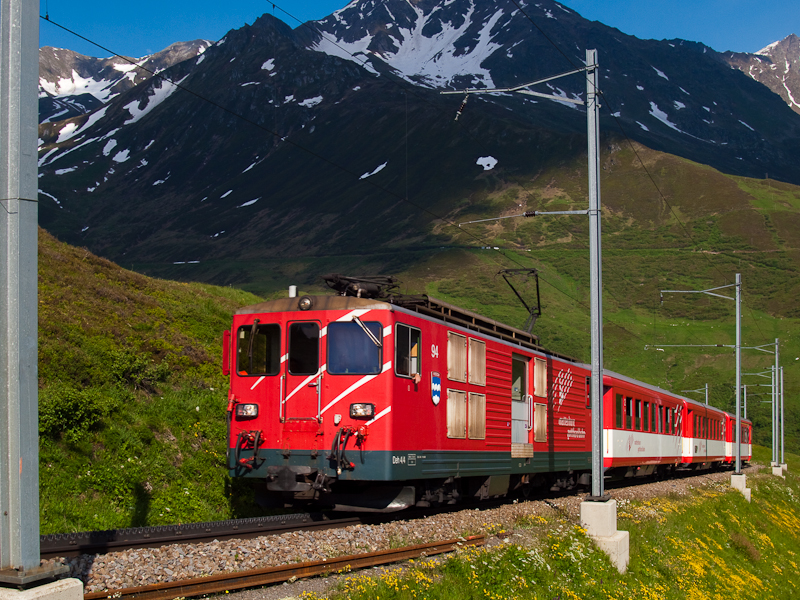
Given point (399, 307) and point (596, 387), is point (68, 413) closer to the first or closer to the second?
point (399, 307)

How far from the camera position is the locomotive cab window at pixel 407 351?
1301 centimetres

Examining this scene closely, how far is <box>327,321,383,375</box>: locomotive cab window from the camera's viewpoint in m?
12.9

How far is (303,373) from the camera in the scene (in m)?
13.3

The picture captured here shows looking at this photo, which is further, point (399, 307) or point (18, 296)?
point (399, 307)

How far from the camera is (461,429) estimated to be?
14.8 meters

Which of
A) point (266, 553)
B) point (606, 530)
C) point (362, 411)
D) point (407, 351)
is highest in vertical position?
point (407, 351)

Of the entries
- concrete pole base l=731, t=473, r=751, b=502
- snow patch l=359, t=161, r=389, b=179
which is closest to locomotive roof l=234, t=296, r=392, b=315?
concrete pole base l=731, t=473, r=751, b=502

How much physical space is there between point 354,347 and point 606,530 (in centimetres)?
481

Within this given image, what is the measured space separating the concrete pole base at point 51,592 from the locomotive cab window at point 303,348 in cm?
721

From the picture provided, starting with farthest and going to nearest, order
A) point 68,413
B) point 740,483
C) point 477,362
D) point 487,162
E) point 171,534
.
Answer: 1. point 487,162
2. point 740,483
3. point 477,362
4. point 68,413
5. point 171,534

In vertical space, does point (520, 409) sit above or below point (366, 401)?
below

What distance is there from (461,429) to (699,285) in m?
104

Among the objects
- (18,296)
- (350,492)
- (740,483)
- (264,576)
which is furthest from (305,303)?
(740,483)

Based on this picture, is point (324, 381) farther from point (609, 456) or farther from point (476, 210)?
point (476, 210)
